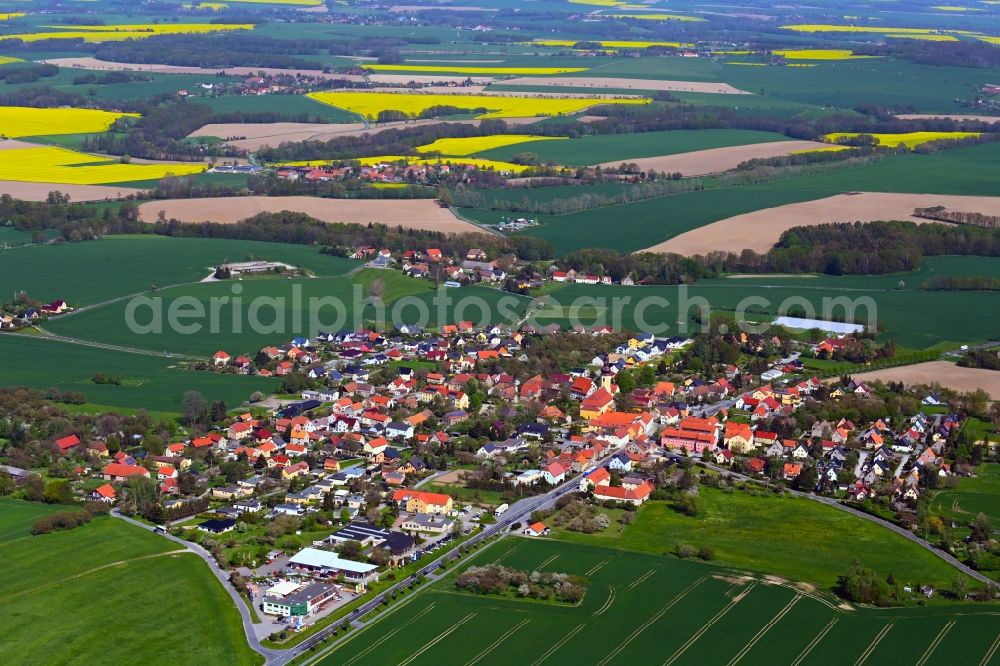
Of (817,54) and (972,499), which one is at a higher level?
(817,54)

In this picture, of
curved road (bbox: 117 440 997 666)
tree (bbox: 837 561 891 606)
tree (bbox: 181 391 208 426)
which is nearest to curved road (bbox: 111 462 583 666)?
curved road (bbox: 117 440 997 666)

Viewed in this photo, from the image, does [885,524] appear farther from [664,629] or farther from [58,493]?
[58,493]

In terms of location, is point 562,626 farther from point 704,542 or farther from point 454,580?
point 704,542

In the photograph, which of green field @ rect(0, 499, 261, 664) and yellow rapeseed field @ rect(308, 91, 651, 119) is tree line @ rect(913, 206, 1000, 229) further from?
green field @ rect(0, 499, 261, 664)

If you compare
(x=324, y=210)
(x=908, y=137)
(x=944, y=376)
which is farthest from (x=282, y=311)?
(x=908, y=137)

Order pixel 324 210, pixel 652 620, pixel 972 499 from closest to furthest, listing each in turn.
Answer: pixel 652 620 → pixel 972 499 → pixel 324 210
